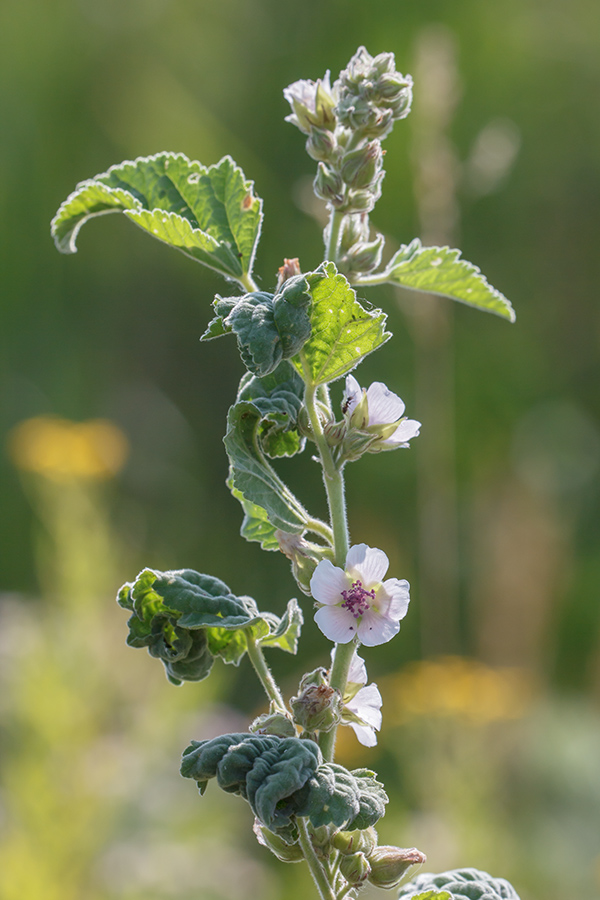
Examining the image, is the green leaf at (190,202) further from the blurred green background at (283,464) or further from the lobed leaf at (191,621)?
the blurred green background at (283,464)

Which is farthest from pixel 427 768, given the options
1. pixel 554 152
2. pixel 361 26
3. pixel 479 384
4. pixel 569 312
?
pixel 361 26

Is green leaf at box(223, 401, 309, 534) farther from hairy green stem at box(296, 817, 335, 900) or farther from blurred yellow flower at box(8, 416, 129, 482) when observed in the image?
blurred yellow flower at box(8, 416, 129, 482)

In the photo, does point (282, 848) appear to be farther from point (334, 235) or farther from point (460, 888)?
point (334, 235)

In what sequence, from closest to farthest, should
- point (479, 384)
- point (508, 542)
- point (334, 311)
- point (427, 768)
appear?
point (334, 311)
point (427, 768)
point (508, 542)
point (479, 384)

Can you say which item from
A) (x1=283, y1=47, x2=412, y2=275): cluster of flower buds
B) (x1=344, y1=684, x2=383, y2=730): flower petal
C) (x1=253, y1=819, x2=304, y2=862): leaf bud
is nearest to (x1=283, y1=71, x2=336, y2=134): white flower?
(x1=283, y1=47, x2=412, y2=275): cluster of flower buds

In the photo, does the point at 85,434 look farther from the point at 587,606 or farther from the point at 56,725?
the point at 587,606
